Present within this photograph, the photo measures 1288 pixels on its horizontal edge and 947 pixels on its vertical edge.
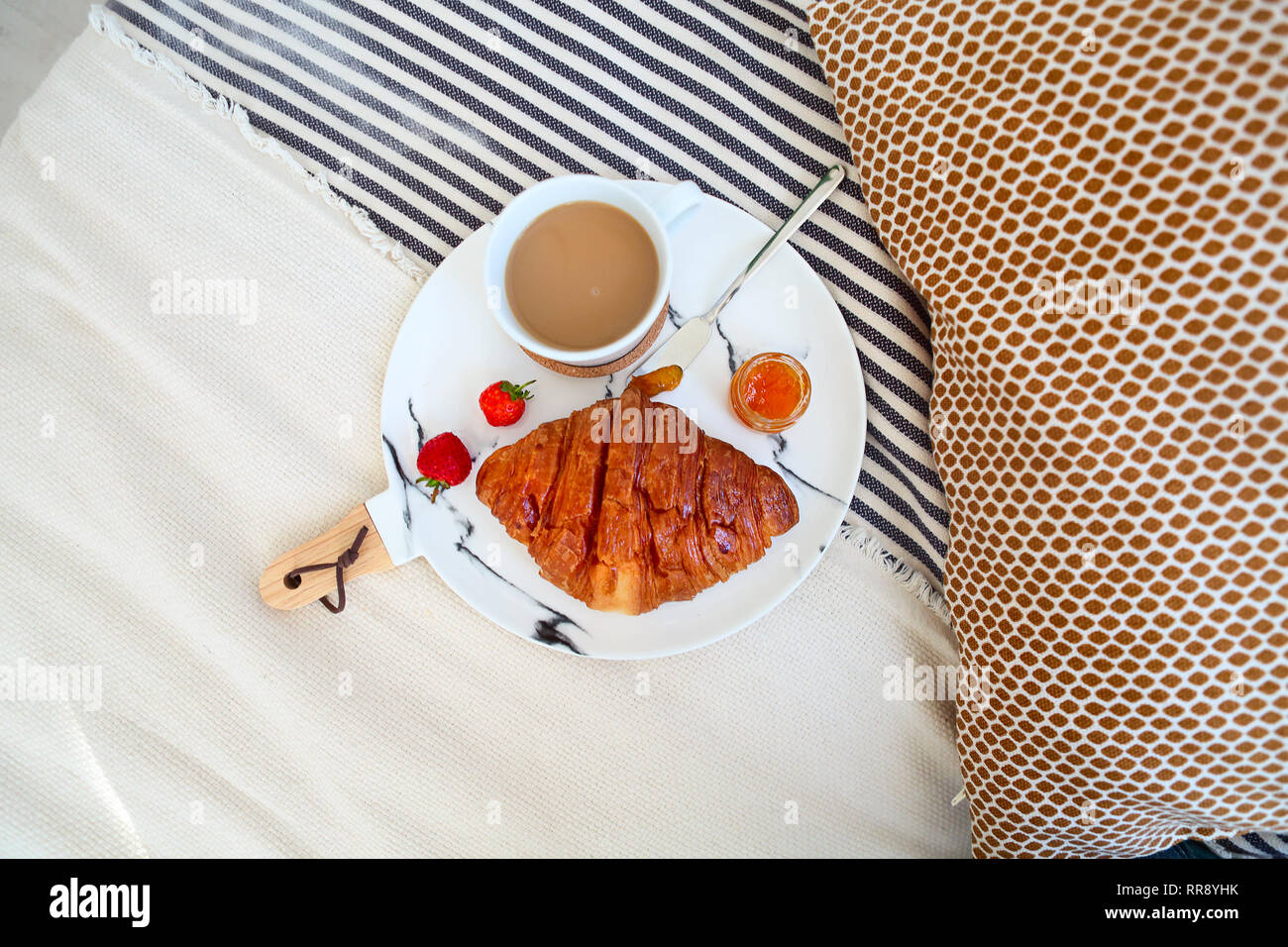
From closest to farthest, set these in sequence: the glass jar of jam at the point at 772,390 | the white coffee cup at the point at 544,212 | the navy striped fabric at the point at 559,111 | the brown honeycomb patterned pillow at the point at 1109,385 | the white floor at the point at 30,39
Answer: the brown honeycomb patterned pillow at the point at 1109,385, the white coffee cup at the point at 544,212, the glass jar of jam at the point at 772,390, the navy striped fabric at the point at 559,111, the white floor at the point at 30,39

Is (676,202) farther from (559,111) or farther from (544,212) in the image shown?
(559,111)

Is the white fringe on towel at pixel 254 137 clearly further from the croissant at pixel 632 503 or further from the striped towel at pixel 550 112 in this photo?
the croissant at pixel 632 503

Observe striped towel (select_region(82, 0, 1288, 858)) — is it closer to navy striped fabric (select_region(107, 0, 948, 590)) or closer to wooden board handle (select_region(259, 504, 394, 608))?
navy striped fabric (select_region(107, 0, 948, 590))

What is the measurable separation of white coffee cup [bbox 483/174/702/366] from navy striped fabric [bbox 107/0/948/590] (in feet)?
0.76

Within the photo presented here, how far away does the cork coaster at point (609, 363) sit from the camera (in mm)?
1221

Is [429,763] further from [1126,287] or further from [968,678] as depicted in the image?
[1126,287]

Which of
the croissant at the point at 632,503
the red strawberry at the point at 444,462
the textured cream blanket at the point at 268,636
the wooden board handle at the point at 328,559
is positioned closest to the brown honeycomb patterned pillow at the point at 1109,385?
the textured cream blanket at the point at 268,636

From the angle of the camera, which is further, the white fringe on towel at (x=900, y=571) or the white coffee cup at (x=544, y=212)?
Answer: the white fringe on towel at (x=900, y=571)

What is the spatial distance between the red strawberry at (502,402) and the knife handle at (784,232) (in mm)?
362

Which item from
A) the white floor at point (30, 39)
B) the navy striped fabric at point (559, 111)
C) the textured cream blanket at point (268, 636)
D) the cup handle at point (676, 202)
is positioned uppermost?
the white floor at point (30, 39)

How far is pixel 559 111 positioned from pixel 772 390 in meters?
0.70

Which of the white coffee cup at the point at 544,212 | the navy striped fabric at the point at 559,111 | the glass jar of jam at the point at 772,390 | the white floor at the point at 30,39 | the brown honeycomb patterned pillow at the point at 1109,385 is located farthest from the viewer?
the white floor at the point at 30,39

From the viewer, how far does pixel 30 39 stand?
6.66 feet

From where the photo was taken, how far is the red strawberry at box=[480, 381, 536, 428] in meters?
1.28
